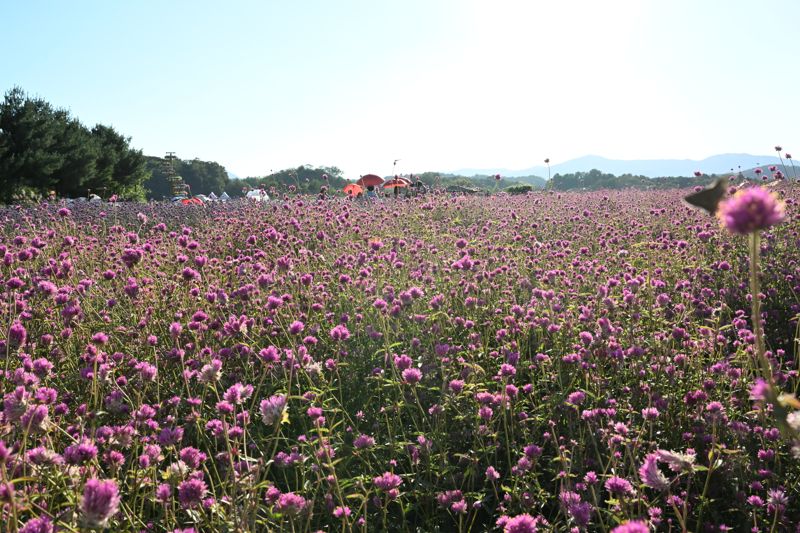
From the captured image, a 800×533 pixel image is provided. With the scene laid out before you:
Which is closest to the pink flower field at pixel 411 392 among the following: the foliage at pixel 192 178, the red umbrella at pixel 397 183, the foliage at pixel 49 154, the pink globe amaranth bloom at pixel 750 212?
the pink globe amaranth bloom at pixel 750 212

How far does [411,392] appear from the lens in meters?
3.10

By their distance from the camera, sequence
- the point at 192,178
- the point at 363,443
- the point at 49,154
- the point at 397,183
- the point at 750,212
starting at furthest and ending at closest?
the point at 192,178, the point at 49,154, the point at 397,183, the point at 363,443, the point at 750,212

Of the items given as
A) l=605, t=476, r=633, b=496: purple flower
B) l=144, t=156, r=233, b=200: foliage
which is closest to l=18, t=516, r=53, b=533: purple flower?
l=605, t=476, r=633, b=496: purple flower

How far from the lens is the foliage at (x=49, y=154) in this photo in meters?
27.4

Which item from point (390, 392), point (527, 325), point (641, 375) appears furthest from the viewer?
point (527, 325)

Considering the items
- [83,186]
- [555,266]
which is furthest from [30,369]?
[83,186]

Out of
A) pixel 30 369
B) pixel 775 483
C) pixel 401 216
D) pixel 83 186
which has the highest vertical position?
pixel 83 186

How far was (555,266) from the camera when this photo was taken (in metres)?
5.25

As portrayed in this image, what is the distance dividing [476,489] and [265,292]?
106 inches

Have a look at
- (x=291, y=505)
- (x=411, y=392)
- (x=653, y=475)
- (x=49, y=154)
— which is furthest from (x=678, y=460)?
(x=49, y=154)

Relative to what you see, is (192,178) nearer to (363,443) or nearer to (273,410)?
(363,443)

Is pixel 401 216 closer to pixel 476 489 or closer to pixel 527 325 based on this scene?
pixel 527 325

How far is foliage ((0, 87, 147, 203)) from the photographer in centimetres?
2742

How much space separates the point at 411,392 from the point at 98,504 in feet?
6.58
